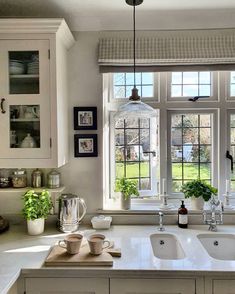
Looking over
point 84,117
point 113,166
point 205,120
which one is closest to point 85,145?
point 84,117

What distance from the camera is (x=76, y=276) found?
1.56m

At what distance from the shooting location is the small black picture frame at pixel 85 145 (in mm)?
2232

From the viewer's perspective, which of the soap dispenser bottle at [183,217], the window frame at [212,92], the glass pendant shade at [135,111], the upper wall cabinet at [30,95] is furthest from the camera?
the window frame at [212,92]

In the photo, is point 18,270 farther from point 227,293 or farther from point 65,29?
point 65,29

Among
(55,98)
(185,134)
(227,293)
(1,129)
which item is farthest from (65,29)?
(227,293)

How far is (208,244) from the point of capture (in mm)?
2004

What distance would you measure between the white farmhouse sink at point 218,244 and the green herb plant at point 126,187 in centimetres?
58

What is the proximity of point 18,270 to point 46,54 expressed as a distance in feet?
4.22

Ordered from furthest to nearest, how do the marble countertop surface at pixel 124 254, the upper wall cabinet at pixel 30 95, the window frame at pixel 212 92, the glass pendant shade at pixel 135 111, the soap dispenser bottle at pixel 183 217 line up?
1. the window frame at pixel 212 92
2. the soap dispenser bottle at pixel 183 217
3. the upper wall cabinet at pixel 30 95
4. the glass pendant shade at pixel 135 111
5. the marble countertop surface at pixel 124 254

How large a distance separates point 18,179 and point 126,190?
0.81 metres

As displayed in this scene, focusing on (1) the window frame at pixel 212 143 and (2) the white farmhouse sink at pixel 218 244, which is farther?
(1) the window frame at pixel 212 143

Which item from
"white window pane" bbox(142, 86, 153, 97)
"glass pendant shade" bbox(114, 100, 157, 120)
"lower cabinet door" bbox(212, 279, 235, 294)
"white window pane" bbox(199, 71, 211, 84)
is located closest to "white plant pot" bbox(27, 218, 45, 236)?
"glass pendant shade" bbox(114, 100, 157, 120)

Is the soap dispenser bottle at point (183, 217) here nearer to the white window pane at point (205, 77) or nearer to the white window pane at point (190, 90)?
the white window pane at point (190, 90)

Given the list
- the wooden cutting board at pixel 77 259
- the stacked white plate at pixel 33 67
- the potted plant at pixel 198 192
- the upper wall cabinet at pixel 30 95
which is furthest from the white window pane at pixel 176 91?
the wooden cutting board at pixel 77 259
